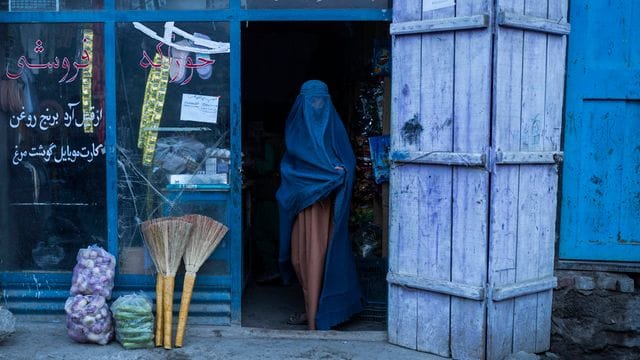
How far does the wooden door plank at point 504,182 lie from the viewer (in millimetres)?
4367

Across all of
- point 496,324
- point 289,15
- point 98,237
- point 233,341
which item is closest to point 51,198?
point 98,237

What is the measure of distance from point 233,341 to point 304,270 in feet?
2.71

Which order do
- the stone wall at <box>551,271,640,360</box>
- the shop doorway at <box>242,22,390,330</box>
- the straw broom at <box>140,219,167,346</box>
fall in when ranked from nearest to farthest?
the straw broom at <box>140,219,167,346</box>, the stone wall at <box>551,271,640,360</box>, the shop doorway at <box>242,22,390,330</box>

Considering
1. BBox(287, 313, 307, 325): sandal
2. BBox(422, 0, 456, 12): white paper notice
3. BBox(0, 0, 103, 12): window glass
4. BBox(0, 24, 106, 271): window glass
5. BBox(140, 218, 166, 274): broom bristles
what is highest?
BBox(0, 0, 103, 12): window glass

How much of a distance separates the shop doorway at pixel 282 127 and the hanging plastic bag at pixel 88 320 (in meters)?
1.25

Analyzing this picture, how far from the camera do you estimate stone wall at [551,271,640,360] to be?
483 centimetres

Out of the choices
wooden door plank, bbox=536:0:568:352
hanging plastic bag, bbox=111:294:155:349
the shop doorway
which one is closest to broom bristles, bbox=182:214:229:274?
hanging plastic bag, bbox=111:294:155:349

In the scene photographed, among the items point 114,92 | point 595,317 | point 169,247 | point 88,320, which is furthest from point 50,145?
point 595,317

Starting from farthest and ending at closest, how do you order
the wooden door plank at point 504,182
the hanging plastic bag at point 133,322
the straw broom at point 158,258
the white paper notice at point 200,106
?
the white paper notice at point 200,106
the straw broom at point 158,258
the hanging plastic bag at point 133,322
the wooden door plank at point 504,182

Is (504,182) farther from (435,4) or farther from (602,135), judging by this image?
(435,4)

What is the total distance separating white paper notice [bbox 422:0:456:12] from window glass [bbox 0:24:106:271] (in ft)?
7.77

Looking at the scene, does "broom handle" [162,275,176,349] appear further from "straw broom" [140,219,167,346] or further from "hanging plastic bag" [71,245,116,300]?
"hanging plastic bag" [71,245,116,300]

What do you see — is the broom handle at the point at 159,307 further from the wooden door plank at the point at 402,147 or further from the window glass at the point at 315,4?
the window glass at the point at 315,4

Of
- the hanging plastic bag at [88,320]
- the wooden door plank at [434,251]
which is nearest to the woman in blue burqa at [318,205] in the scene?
the wooden door plank at [434,251]
